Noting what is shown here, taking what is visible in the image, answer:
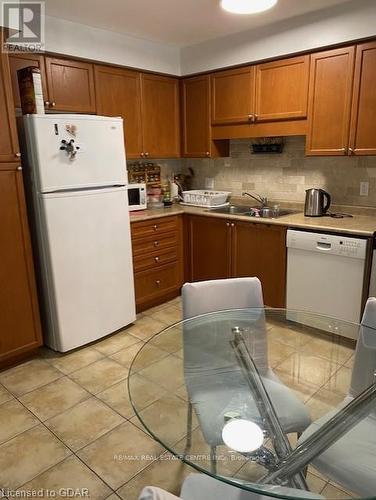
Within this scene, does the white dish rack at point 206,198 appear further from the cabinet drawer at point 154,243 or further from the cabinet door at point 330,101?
the cabinet door at point 330,101

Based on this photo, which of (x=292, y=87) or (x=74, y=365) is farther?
(x=292, y=87)

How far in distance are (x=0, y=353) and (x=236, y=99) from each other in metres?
2.81

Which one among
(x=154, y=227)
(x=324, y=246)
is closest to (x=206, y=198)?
(x=154, y=227)

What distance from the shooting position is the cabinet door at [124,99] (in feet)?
10.5

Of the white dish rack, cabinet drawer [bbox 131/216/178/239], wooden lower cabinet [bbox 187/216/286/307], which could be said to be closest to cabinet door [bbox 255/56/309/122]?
the white dish rack

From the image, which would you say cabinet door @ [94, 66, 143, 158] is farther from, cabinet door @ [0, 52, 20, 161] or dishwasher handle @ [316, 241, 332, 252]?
dishwasher handle @ [316, 241, 332, 252]

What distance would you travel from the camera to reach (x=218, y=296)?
1844mm

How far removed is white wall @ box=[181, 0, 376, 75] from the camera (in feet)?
8.47

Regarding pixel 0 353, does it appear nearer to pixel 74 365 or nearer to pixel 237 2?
pixel 74 365

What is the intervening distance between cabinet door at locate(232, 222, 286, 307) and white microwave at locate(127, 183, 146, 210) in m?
0.95

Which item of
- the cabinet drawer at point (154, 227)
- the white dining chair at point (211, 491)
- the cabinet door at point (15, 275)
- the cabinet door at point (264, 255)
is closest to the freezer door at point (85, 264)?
the cabinet door at point (15, 275)

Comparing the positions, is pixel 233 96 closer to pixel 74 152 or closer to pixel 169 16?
pixel 169 16

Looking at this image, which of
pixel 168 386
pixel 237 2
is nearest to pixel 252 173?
pixel 237 2

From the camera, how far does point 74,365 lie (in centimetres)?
262
